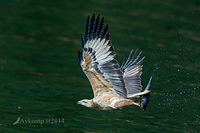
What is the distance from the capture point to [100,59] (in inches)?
267

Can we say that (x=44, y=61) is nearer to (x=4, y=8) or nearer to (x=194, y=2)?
(x=4, y=8)

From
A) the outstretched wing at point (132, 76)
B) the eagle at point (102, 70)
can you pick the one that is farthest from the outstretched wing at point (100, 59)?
the outstretched wing at point (132, 76)

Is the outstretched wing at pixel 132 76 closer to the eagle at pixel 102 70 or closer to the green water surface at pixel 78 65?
the eagle at pixel 102 70

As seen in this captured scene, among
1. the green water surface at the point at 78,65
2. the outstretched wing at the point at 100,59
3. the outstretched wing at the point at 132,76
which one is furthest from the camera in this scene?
the green water surface at the point at 78,65

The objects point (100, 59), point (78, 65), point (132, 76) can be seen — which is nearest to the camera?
point (100, 59)

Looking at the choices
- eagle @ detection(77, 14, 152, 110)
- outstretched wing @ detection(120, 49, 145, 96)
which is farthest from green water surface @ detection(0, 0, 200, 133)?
eagle @ detection(77, 14, 152, 110)

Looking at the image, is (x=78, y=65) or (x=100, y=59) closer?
(x=100, y=59)

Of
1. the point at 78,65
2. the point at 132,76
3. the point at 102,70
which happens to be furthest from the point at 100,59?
the point at 78,65

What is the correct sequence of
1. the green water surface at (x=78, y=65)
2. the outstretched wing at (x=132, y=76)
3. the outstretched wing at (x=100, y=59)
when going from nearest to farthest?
the outstretched wing at (x=100, y=59) → the outstretched wing at (x=132, y=76) → the green water surface at (x=78, y=65)

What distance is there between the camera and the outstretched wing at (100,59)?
6652 millimetres

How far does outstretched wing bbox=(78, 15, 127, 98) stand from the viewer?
6652 millimetres

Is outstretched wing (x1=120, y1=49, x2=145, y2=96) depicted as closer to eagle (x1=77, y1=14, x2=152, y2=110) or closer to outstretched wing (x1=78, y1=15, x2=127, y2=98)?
eagle (x1=77, y1=14, x2=152, y2=110)

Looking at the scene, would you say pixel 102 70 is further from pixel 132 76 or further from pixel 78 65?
pixel 78 65

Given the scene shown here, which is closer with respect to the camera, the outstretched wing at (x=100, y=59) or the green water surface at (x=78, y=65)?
the outstretched wing at (x=100, y=59)
